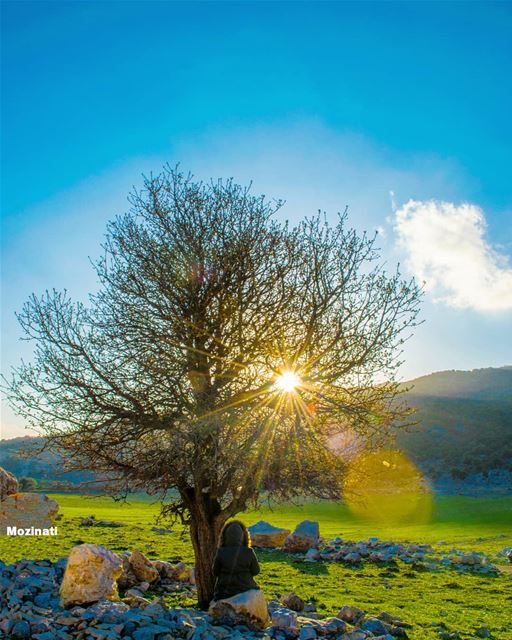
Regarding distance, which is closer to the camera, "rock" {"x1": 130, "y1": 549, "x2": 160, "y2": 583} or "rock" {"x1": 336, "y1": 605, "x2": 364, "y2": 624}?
"rock" {"x1": 336, "y1": 605, "x2": 364, "y2": 624}

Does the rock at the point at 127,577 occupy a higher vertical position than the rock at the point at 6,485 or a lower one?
lower

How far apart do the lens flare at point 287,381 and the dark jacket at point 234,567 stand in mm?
3604

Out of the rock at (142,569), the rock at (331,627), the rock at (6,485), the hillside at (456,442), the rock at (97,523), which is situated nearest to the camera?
the rock at (331,627)

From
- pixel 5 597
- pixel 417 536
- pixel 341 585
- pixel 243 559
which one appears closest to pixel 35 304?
pixel 5 597

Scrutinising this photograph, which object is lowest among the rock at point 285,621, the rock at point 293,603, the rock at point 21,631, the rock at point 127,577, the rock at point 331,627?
Answer: the rock at point 293,603

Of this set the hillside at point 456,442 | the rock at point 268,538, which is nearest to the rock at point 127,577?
the rock at point 268,538

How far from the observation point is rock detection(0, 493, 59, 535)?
99.1 ft

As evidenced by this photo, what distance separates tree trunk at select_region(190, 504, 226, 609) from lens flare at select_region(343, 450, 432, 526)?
3960mm

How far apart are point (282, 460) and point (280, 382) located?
207 centimetres

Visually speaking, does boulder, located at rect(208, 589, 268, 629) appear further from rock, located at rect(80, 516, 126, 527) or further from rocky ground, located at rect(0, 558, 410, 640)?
rock, located at rect(80, 516, 126, 527)

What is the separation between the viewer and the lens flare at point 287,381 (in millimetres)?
13672

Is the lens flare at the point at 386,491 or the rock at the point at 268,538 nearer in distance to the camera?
the lens flare at the point at 386,491

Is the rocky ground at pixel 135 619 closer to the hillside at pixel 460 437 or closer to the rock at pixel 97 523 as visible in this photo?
the rock at pixel 97 523

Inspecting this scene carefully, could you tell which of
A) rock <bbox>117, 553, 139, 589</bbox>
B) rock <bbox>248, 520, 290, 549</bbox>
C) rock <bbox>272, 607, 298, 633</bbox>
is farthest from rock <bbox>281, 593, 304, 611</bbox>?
rock <bbox>248, 520, 290, 549</bbox>
